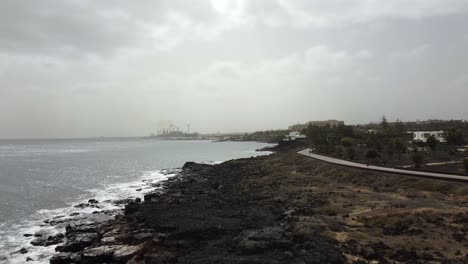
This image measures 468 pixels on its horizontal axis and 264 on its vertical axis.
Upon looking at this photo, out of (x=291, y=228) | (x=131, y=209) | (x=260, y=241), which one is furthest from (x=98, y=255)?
(x=131, y=209)

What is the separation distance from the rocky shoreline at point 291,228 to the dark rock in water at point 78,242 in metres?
0.05

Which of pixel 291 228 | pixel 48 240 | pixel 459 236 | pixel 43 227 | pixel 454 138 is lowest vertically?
pixel 43 227

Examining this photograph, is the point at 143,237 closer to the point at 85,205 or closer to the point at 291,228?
the point at 291,228

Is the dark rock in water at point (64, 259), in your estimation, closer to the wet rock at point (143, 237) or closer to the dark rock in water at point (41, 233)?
the wet rock at point (143, 237)

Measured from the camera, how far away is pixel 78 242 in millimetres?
23719

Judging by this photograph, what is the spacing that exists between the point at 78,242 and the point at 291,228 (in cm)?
1266

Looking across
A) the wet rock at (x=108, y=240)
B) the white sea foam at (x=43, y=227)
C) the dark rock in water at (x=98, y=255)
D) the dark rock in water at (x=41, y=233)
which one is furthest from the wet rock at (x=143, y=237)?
the dark rock in water at (x=41, y=233)

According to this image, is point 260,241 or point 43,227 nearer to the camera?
point 260,241

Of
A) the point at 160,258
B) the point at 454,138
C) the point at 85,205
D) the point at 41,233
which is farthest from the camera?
the point at 454,138

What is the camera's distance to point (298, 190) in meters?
38.8

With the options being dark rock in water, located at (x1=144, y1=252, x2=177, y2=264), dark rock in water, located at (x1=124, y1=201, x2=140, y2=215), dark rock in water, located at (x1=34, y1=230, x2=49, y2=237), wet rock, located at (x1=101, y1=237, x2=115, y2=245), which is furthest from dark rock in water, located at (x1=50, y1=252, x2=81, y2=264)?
dark rock in water, located at (x1=124, y1=201, x2=140, y2=215)

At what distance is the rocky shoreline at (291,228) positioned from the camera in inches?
738

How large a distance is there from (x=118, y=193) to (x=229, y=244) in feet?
105

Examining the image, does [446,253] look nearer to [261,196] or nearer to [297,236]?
[297,236]
